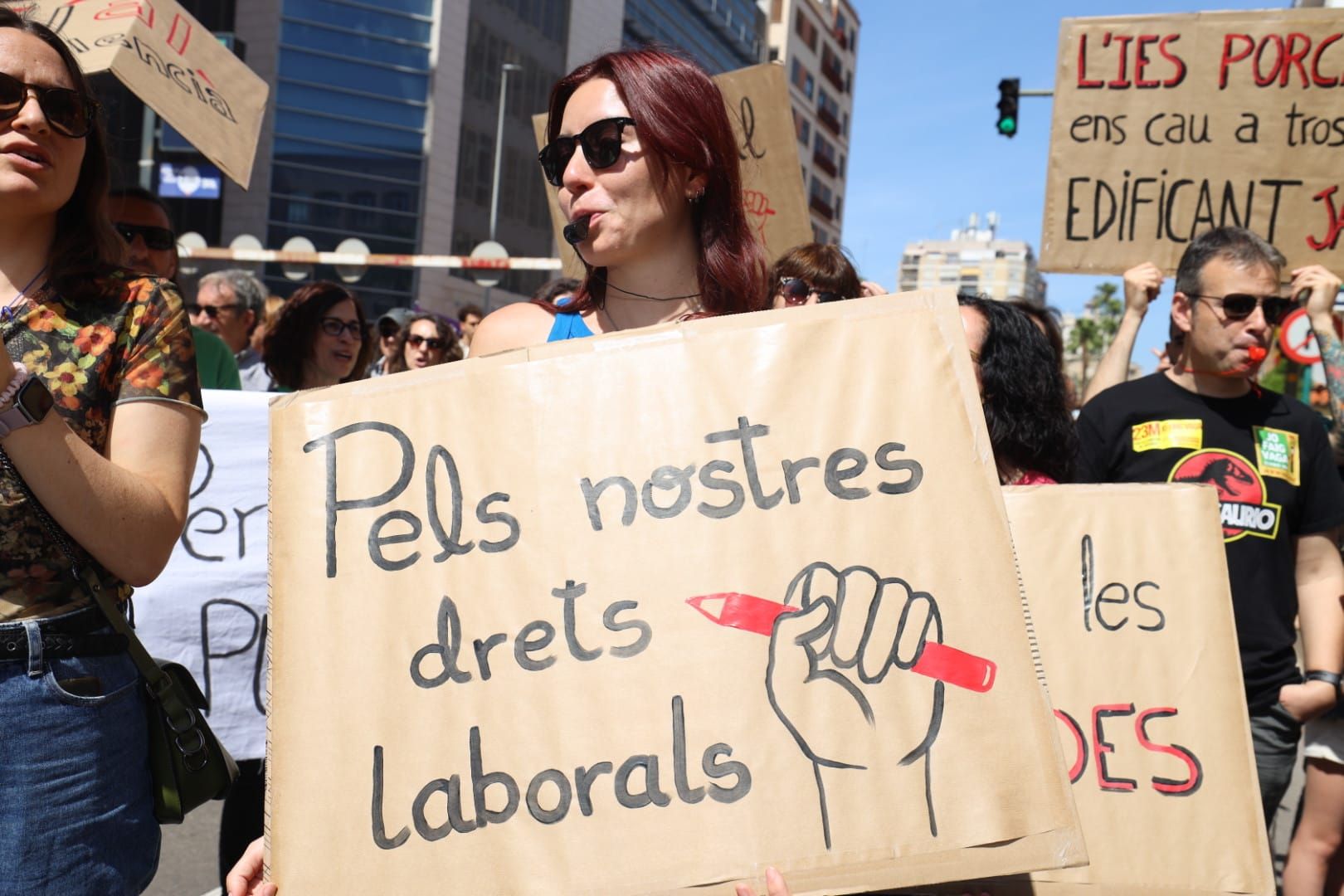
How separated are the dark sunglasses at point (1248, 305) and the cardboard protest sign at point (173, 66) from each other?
9.11 ft

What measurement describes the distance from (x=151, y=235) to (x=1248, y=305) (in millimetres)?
3280

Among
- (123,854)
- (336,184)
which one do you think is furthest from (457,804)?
(336,184)

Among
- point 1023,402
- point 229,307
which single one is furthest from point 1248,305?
point 229,307

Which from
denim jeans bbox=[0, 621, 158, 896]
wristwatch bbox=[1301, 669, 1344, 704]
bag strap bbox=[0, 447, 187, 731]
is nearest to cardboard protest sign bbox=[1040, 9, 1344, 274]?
wristwatch bbox=[1301, 669, 1344, 704]

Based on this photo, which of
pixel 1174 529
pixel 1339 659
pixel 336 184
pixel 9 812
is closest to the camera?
pixel 9 812

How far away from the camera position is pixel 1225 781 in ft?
6.82

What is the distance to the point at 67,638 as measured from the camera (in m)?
1.76

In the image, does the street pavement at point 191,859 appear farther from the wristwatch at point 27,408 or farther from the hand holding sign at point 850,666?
the hand holding sign at point 850,666

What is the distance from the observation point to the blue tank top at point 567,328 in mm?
1912

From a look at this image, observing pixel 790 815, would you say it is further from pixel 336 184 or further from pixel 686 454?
pixel 336 184

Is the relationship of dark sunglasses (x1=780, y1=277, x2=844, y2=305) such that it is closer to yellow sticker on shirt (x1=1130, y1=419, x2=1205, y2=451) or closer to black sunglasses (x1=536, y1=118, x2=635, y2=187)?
yellow sticker on shirt (x1=1130, y1=419, x2=1205, y2=451)

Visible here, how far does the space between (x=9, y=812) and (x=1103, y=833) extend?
172 centimetres

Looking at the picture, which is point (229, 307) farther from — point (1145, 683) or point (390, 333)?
point (1145, 683)

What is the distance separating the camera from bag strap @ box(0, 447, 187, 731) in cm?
171
